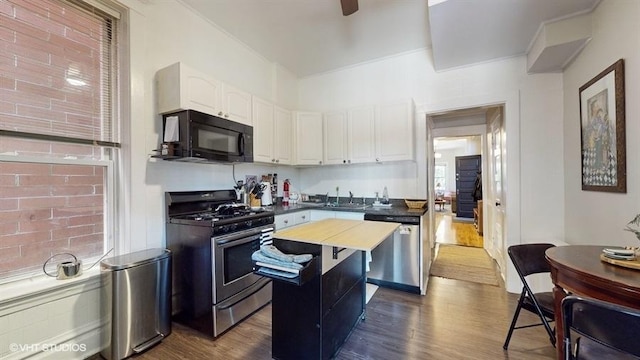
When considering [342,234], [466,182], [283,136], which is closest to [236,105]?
[283,136]

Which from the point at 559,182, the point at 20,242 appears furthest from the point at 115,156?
the point at 559,182

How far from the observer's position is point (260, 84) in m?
3.59

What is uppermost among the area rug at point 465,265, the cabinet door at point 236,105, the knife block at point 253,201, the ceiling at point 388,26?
the ceiling at point 388,26

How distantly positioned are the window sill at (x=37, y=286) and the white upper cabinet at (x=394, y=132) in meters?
3.06

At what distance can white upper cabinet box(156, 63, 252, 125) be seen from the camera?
2219 millimetres

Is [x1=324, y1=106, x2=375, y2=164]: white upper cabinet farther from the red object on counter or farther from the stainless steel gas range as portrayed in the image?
the stainless steel gas range

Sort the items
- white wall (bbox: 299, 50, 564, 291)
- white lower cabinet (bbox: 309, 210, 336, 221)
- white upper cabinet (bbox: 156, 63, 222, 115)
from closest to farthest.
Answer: white upper cabinet (bbox: 156, 63, 222, 115) < white wall (bbox: 299, 50, 564, 291) < white lower cabinet (bbox: 309, 210, 336, 221)

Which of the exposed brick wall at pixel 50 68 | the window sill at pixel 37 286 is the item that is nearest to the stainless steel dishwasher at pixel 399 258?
the window sill at pixel 37 286

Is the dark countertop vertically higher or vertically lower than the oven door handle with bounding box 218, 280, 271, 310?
higher

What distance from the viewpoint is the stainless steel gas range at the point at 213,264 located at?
82.7 inches

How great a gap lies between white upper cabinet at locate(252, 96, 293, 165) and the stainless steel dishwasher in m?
1.40

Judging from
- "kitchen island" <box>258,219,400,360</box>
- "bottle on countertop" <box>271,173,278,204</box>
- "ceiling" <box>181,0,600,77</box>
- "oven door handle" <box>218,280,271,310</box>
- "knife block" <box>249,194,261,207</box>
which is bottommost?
"oven door handle" <box>218,280,271,310</box>

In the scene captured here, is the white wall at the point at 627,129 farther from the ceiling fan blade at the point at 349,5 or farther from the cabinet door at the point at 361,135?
the cabinet door at the point at 361,135

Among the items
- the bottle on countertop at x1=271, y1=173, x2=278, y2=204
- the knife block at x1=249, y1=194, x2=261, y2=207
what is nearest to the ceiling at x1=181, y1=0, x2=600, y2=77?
the bottle on countertop at x1=271, y1=173, x2=278, y2=204
